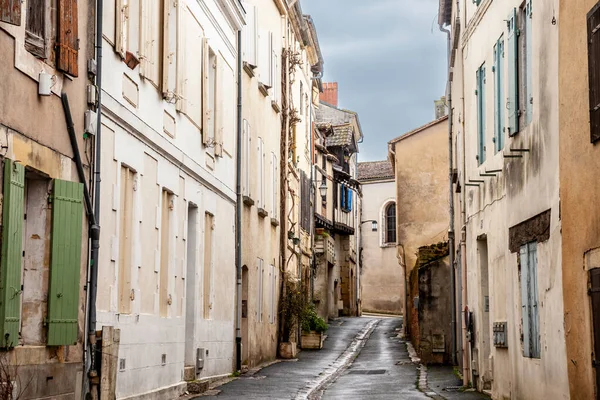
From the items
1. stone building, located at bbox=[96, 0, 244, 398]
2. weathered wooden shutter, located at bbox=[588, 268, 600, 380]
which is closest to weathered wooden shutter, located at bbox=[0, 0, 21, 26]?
stone building, located at bbox=[96, 0, 244, 398]

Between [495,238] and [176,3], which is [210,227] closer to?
[176,3]

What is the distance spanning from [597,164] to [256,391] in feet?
29.3

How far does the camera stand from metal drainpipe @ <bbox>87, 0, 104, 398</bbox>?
12.1 m

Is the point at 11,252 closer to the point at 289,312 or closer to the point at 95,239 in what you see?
the point at 95,239

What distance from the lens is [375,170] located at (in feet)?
206

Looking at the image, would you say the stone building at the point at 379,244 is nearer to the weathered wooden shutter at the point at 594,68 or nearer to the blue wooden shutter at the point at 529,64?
the blue wooden shutter at the point at 529,64

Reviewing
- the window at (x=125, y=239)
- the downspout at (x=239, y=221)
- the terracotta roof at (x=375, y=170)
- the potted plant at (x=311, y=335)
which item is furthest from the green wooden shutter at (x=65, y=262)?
the terracotta roof at (x=375, y=170)

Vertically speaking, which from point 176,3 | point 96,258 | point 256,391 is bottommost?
point 256,391

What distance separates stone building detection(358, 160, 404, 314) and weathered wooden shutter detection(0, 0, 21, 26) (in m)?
47.0

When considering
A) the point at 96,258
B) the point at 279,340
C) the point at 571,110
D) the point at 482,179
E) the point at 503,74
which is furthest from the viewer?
the point at 279,340

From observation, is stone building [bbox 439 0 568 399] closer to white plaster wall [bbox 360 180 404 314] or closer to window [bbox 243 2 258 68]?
window [bbox 243 2 258 68]

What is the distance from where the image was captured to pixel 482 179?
16828 millimetres

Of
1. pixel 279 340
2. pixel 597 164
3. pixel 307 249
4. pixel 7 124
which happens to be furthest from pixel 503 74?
pixel 307 249

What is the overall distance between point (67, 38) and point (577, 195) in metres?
5.51
